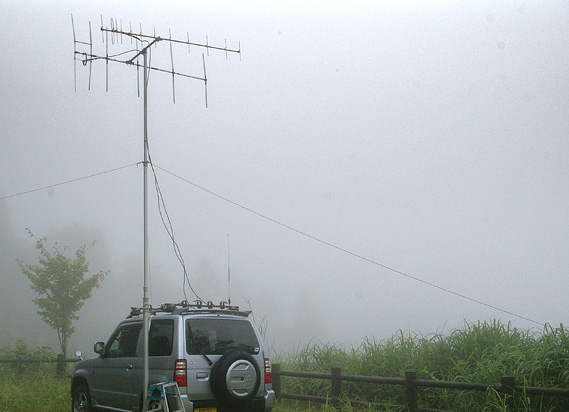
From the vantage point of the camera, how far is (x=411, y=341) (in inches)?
470

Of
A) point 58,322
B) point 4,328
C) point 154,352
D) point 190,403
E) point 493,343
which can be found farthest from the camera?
point 4,328

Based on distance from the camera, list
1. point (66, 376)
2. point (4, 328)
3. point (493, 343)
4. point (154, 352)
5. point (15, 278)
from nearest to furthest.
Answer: point (154, 352) < point (493, 343) < point (66, 376) < point (4, 328) < point (15, 278)

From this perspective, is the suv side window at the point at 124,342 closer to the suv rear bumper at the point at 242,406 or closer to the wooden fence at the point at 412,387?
the suv rear bumper at the point at 242,406

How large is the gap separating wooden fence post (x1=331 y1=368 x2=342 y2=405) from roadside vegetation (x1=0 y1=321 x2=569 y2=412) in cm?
16

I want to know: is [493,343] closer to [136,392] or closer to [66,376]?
[136,392]

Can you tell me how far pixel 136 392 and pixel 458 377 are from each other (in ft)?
18.5

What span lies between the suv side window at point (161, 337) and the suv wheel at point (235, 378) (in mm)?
701

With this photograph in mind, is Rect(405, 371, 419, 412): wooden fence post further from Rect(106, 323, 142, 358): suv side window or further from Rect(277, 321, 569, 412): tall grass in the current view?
Rect(106, 323, 142, 358): suv side window

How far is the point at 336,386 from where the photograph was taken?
35.0 feet

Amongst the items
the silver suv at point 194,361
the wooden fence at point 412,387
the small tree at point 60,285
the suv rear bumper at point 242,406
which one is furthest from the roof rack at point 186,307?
the small tree at point 60,285

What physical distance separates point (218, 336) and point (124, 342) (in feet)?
5.64

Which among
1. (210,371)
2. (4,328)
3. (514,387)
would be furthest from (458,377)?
(4,328)

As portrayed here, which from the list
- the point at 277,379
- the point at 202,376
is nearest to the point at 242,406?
the point at 202,376

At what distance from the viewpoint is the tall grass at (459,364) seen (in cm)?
930
